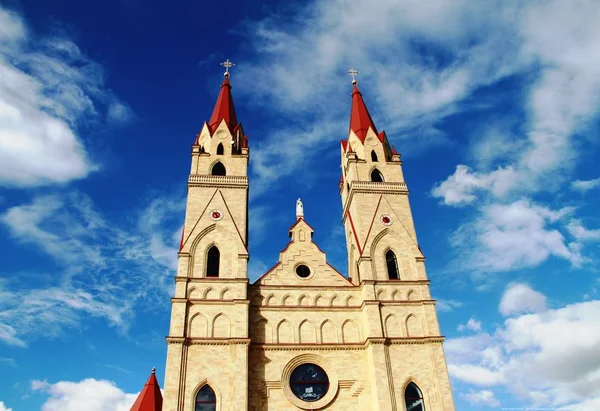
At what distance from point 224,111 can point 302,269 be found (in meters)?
13.8

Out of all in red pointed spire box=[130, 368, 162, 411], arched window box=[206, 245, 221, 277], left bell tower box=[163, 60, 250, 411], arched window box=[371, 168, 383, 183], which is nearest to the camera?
left bell tower box=[163, 60, 250, 411]

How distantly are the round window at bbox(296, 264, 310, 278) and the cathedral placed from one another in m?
0.06

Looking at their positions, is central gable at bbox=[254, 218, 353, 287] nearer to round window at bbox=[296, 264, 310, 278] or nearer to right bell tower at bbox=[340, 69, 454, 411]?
round window at bbox=[296, 264, 310, 278]

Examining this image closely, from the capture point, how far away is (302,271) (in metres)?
26.9

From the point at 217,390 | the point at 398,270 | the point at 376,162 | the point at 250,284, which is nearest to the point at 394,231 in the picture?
the point at 398,270

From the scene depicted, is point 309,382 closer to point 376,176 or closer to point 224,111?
point 376,176

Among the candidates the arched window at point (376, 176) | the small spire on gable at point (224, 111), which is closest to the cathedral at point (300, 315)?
the arched window at point (376, 176)

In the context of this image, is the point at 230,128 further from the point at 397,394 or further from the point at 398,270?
the point at 397,394

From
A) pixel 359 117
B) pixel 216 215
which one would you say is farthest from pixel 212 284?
pixel 359 117

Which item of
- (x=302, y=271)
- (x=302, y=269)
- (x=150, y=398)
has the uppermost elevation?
(x=302, y=269)

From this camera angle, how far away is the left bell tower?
22.1m

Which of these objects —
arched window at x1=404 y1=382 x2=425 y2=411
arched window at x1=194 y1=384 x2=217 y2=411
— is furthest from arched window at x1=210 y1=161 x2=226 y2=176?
arched window at x1=404 y1=382 x2=425 y2=411

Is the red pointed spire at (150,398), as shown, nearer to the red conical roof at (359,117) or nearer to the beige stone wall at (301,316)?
the beige stone wall at (301,316)

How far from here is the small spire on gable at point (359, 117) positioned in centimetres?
3347
